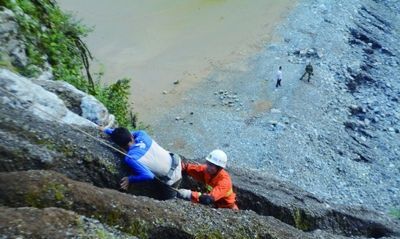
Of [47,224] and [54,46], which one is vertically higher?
[54,46]

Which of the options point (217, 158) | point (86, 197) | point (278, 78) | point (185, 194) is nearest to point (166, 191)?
point (185, 194)

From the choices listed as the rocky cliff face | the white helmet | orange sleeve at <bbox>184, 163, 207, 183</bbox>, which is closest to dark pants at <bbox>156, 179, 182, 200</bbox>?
the rocky cliff face

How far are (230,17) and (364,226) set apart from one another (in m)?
21.4

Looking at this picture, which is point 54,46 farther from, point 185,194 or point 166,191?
point 185,194

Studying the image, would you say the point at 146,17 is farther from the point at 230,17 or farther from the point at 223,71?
the point at 223,71

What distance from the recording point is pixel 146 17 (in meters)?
30.6

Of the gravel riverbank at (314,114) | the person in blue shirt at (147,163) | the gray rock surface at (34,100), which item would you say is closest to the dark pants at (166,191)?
the person in blue shirt at (147,163)

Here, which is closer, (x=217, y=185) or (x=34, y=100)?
(x=217, y=185)

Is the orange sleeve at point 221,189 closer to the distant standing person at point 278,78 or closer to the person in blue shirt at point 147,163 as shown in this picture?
the person in blue shirt at point 147,163

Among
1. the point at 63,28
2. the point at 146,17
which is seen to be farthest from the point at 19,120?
the point at 146,17

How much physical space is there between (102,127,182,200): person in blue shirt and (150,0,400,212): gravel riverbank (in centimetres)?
984

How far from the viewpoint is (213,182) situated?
9.55 metres

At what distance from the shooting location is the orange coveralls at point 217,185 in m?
9.12

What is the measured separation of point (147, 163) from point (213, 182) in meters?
1.33
